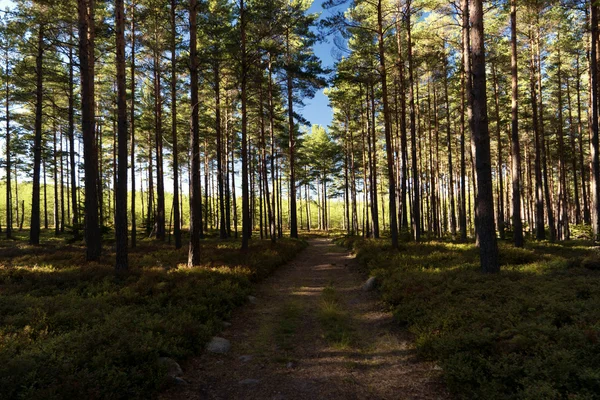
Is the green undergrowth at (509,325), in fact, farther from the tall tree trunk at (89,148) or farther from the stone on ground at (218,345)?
the tall tree trunk at (89,148)

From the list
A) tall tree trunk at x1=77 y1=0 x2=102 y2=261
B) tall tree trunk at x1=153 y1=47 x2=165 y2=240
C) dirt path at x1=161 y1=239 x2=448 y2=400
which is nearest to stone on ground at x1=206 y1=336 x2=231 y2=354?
dirt path at x1=161 y1=239 x2=448 y2=400

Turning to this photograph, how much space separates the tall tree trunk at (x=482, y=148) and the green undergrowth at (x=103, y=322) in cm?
724

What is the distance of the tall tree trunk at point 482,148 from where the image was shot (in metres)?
8.36

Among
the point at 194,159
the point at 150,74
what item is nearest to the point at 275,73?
the point at 150,74

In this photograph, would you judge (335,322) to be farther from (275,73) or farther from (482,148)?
(275,73)

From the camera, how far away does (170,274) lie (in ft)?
30.6

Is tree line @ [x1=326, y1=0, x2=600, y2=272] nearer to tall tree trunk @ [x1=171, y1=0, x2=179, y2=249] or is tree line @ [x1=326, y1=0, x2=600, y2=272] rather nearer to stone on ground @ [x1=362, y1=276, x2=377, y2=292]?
stone on ground @ [x1=362, y1=276, x2=377, y2=292]

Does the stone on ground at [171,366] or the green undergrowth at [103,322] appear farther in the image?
the stone on ground at [171,366]

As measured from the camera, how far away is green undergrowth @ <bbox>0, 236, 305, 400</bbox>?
3.68 m

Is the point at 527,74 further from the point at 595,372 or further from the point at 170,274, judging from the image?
the point at 170,274

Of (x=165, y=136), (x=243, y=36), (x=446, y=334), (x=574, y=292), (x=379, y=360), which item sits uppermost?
(x=243, y=36)

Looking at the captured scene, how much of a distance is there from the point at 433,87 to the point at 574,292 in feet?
68.0

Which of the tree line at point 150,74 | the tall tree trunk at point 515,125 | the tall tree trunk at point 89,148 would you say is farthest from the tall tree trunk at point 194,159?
the tall tree trunk at point 515,125

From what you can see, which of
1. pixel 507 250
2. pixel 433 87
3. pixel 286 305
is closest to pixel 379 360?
pixel 286 305
